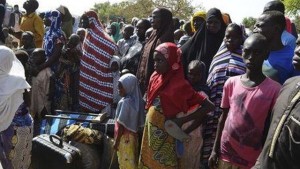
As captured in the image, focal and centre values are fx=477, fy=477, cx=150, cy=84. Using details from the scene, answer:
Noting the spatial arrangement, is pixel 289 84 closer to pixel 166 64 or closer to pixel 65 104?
pixel 166 64

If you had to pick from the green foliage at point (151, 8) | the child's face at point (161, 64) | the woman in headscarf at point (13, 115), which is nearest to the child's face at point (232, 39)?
the child's face at point (161, 64)

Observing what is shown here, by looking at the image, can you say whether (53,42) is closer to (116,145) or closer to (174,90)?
(116,145)

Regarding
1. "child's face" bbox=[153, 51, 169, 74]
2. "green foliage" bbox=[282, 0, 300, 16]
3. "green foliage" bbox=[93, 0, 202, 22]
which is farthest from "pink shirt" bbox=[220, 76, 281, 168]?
"green foliage" bbox=[282, 0, 300, 16]

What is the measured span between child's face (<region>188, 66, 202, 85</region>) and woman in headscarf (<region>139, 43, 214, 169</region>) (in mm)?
434

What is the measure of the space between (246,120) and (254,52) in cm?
46

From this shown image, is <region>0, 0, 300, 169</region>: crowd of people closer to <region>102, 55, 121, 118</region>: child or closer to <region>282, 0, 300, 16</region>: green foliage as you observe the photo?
<region>102, 55, 121, 118</region>: child

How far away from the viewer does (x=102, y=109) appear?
275 inches

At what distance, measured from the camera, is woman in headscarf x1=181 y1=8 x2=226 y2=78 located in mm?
4848

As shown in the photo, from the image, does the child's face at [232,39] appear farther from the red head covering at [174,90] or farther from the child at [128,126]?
the child at [128,126]

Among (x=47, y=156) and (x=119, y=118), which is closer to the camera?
(x=119, y=118)

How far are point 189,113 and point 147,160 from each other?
56cm

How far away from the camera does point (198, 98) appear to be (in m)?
3.87

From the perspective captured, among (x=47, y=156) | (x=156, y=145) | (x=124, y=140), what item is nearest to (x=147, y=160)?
(x=156, y=145)

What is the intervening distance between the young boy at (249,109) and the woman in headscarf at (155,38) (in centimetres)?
197
